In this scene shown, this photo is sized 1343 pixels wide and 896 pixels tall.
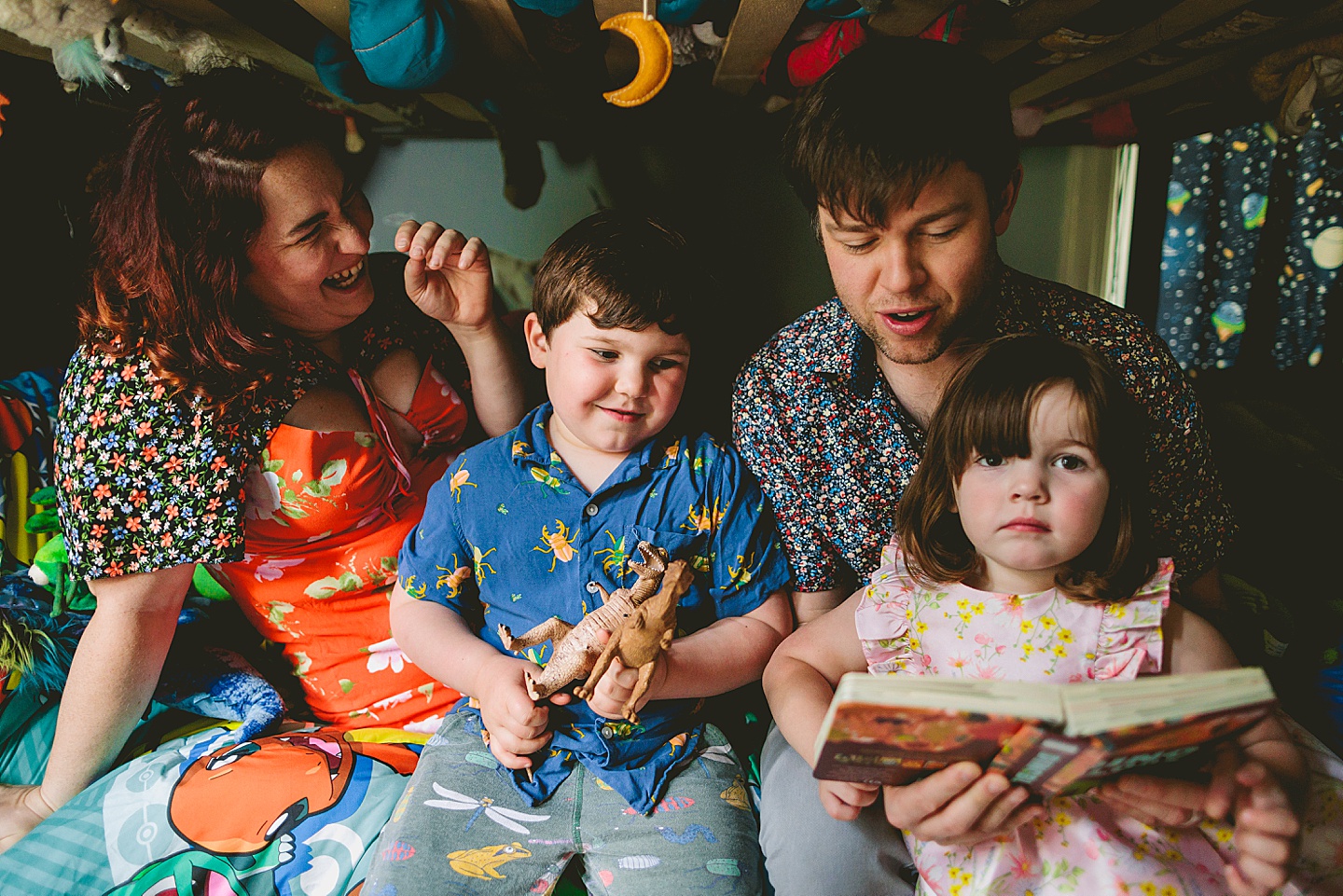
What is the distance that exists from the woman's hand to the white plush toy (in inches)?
→ 43.7

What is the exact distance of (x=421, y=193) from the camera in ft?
5.84

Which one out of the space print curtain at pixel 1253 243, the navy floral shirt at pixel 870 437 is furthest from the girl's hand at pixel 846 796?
the space print curtain at pixel 1253 243

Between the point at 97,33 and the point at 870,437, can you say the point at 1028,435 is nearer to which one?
the point at 870,437

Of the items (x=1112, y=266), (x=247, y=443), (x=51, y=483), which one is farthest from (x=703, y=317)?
(x=1112, y=266)

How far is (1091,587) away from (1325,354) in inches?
60.2

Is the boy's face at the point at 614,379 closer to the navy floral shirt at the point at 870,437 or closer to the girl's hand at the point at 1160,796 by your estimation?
the navy floral shirt at the point at 870,437

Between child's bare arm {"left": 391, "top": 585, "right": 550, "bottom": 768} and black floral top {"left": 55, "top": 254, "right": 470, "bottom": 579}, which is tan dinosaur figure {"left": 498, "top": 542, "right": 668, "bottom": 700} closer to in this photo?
child's bare arm {"left": 391, "top": 585, "right": 550, "bottom": 768}

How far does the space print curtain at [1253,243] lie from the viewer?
1773mm

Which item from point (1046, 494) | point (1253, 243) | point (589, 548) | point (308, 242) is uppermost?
point (308, 242)

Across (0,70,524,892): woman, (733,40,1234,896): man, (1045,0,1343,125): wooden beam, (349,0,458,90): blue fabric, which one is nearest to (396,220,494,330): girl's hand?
(0,70,524,892): woman

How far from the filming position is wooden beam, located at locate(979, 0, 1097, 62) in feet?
3.64

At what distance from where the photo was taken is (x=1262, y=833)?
74cm

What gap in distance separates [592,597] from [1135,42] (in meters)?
1.28

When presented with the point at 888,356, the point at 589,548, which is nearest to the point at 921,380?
the point at 888,356
